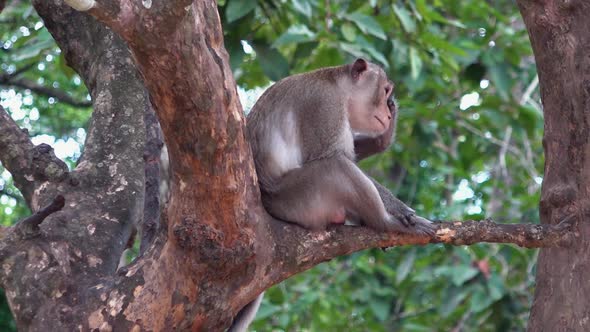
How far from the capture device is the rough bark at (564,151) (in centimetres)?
349

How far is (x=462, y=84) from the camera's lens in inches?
288

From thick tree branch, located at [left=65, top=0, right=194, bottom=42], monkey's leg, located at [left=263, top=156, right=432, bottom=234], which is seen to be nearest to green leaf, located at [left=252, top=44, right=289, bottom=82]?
monkey's leg, located at [left=263, top=156, right=432, bottom=234]

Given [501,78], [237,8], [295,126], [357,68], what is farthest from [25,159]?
[501,78]

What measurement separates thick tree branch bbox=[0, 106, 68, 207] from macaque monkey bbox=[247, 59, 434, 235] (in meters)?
0.85

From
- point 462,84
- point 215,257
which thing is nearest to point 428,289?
point 462,84

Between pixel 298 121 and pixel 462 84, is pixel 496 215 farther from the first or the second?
pixel 298 121

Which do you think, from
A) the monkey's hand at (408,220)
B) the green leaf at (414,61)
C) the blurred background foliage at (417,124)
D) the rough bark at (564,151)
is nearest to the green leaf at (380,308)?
the blurred background foliage at (417,124)

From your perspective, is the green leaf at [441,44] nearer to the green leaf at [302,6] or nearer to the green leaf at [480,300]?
the green leaf at [302,6]

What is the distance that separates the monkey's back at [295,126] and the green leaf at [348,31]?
97 cm

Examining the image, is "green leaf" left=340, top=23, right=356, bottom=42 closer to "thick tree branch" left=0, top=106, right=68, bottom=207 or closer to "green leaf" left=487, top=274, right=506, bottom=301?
"green leaf" left=487, top=274, right=506, bottom=301

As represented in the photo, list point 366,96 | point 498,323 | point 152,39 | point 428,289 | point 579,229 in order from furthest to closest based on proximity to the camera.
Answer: point 428,289, point 498,323, point 366,96, point 579,229, point 152,39

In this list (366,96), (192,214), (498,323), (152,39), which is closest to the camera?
(152,39)

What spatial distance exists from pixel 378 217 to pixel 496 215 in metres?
4.02

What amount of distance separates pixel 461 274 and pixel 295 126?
2407 mm
